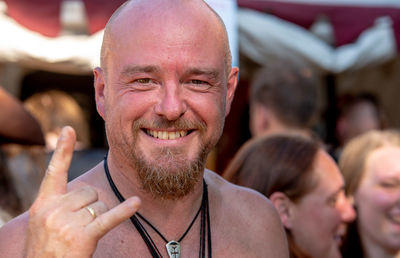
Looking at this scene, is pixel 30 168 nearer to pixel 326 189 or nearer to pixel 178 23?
pixel 326 189

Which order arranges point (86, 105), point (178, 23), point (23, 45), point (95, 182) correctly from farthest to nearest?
point (86, 105) < point (23, 45) < point (95, 182) < point (178, 23)

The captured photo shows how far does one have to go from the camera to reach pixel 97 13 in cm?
416

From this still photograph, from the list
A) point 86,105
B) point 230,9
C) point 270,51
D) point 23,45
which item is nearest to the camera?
point 230,9

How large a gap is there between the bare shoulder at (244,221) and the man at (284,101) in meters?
1.74

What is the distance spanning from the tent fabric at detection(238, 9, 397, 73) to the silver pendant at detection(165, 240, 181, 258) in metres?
3.13

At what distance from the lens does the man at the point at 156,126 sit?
5.05 feet

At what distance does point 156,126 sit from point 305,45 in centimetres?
341

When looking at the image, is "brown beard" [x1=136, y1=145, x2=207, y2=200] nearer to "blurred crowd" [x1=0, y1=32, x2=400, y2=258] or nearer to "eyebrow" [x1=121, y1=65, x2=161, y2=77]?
"eyebrow" [x1=121, y1=65, x2=161, y2=77]

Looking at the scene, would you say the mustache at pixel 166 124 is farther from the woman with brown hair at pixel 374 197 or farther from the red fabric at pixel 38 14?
the red fabric at pixel 38 14

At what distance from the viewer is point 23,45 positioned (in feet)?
13.1

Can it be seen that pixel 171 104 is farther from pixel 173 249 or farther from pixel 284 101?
pixel 284 101

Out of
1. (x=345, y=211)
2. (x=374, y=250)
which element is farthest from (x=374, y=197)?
(x=345, y=211)

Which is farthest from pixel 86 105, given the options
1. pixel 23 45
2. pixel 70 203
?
pixel 70 203

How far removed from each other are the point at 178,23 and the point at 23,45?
271cm
